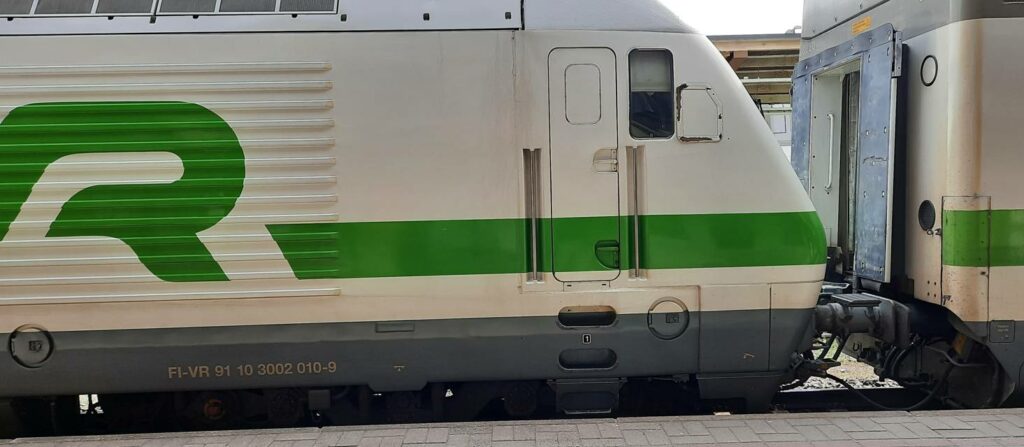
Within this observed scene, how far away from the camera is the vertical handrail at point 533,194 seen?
3455mm

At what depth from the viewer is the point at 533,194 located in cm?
347

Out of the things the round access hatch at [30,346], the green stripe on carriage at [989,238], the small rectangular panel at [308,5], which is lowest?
the round access hatch at [30,346]

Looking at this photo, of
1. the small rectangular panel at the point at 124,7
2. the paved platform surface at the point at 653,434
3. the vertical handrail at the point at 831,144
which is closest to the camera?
the paved platform surface at the point at 653,434

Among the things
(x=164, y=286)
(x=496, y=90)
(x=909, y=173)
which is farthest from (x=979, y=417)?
(x=164, y=286)

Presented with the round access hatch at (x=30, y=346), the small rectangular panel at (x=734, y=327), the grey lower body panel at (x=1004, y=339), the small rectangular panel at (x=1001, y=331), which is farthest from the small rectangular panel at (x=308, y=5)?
the small rectangular panel at (x=1001, y=331)

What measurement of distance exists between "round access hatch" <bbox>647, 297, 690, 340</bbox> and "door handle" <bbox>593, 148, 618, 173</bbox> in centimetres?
78

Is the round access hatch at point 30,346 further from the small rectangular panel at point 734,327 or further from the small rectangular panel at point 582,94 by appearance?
the small rectangular panel at point 734,327

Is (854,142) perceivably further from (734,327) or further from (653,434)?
(653,434)

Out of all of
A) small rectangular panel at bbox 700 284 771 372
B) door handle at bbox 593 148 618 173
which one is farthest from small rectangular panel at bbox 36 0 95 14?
small rectangular panel at bbox 700 284 771 372

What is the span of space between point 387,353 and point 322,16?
1.86 m

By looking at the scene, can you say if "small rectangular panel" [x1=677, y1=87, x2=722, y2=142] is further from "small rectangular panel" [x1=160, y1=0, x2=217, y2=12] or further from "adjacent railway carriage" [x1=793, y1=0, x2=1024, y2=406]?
"small rectangular panel" [x1=160, y1=0, x2=217, y2=12]

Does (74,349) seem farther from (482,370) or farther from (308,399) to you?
(482,370)

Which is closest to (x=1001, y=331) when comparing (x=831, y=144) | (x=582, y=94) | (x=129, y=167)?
(x=831, y=144)

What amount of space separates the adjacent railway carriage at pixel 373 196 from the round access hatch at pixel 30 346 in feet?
0.04
